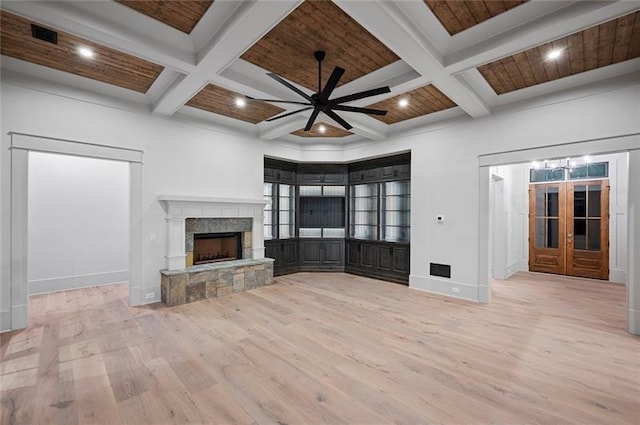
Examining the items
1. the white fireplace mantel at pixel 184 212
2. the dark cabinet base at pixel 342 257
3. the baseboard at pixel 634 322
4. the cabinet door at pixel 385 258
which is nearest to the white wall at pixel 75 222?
the white fireplace mantel at pixel 184 212

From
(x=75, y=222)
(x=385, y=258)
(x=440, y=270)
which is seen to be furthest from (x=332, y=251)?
(x=75, y=222)

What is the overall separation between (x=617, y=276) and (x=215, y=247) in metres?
8.92

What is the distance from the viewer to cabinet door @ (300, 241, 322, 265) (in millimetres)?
7500

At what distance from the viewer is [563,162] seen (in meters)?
7.00

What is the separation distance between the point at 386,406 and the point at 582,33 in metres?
4.19

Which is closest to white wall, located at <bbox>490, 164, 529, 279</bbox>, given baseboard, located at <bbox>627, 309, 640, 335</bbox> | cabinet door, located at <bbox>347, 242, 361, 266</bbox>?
baseboard, located at <bbox>627, 309, 640, 335</bbox>

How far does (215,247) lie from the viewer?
589cm

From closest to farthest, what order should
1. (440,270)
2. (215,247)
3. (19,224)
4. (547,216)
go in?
(19,224) < (440,270) < (215,247) < (547,216)

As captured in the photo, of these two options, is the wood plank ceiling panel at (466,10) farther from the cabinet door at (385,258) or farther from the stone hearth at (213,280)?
the stone hearth at (213,280)

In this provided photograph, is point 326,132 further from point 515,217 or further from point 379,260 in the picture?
point 515,217

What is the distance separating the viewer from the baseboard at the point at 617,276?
623 cm

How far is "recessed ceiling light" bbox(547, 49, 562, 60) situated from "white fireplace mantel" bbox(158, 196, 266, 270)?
5.21m

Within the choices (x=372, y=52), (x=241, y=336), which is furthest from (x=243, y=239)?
(x=372, y=52)

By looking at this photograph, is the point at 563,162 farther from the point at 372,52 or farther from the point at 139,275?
the point at 139,275
